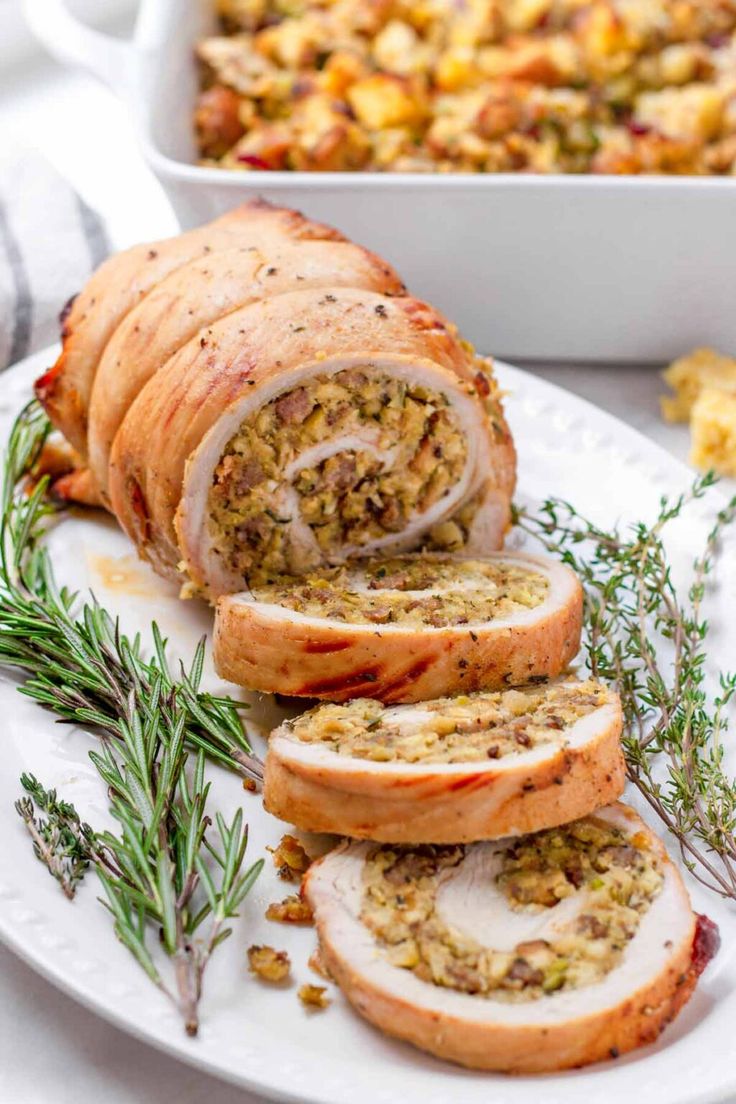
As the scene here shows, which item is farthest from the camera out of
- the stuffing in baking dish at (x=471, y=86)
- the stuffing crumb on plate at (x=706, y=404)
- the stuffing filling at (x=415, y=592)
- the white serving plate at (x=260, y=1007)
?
the stuffing in baking dish at (x=471, y=86)

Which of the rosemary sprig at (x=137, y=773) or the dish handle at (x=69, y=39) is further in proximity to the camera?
the dish handle at (x=69, y=39)

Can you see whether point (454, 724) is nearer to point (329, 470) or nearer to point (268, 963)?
point (268, 963)

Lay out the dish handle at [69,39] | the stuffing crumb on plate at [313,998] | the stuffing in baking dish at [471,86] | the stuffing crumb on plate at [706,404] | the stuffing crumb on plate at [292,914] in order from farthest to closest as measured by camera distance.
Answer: the stuffing in baking dish at [471,86]
the dish handle at [69,39]
the stuffing crumb on plate at [706,404]
the stuffing crumb on plate at [292,914]
the stuffing crumb on plate at [313,998]

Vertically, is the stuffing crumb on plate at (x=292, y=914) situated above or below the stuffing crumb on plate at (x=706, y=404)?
above

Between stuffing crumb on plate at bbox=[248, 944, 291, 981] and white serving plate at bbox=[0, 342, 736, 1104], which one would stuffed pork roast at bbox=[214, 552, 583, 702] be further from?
stuffing crumb on plate at bbox=[248, 944, 291, 981]

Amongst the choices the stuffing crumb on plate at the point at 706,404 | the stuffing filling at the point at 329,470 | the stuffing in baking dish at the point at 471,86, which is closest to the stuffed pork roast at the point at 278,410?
the stuffing filling at the point at 329,470

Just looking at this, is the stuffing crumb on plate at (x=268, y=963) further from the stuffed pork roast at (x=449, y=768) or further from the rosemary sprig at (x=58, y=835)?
the rosemary sprig at (x=58, y=835)

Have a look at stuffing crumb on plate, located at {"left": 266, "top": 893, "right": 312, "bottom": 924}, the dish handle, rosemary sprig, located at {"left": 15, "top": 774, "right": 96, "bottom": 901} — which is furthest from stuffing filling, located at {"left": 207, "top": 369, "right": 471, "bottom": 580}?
the dish handle
